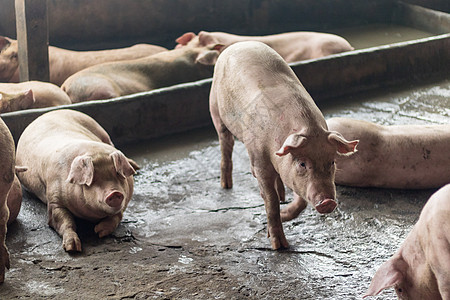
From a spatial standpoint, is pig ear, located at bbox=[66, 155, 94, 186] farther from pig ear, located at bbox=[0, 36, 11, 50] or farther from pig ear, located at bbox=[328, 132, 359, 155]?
pig ear, located at bbox=[0, 36, 11, 50]

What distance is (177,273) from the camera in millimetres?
4477

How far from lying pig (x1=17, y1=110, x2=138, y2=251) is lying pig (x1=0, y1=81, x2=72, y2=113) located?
0.88m

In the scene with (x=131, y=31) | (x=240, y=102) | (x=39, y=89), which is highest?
(x=240, y=102)

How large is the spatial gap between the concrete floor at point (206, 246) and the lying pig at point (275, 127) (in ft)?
1.02

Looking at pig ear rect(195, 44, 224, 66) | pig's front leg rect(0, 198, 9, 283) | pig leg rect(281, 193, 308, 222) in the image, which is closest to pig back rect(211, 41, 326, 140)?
pig leg rect(281, 193, 308, 222)

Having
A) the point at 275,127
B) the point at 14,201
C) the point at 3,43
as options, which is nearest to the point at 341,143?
the point at 275,127

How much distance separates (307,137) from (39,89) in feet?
10.9

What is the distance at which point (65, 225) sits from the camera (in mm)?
4953

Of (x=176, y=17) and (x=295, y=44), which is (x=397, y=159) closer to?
(x=295, y=44)

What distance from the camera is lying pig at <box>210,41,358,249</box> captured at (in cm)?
434

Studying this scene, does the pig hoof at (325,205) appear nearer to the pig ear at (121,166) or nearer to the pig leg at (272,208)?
the pig leg at (272,208)

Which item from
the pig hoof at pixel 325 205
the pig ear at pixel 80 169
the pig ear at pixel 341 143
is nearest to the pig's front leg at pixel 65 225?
the pig ear at pixel 80 169

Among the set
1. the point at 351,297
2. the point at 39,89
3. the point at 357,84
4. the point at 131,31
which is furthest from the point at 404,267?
the point at 131,31

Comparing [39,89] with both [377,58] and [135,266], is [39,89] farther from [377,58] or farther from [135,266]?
[377,58]
